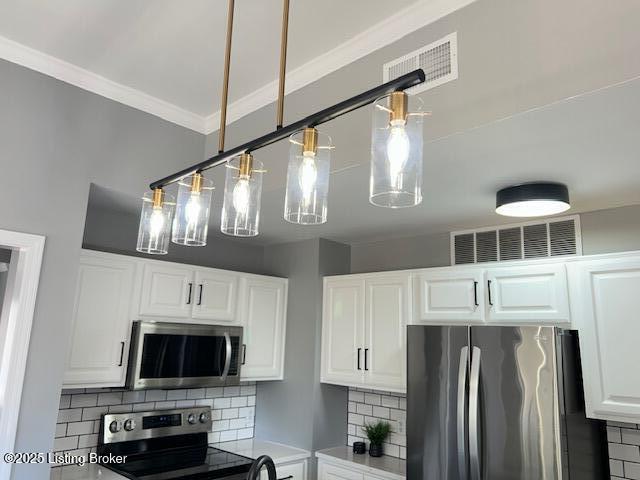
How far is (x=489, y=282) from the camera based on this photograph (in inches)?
111

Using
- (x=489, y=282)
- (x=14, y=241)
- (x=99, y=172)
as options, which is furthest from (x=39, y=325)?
(x=489, y=282)

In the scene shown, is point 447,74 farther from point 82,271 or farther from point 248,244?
point 248,244

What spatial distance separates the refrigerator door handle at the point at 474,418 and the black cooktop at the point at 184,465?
1.48m

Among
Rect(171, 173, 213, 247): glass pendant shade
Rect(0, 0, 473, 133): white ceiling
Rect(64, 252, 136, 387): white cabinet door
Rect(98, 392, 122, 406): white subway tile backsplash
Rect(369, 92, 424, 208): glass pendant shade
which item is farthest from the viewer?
Rect(98, 392, 122, 406): white subway tile backsplash

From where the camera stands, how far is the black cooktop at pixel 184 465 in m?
2.74

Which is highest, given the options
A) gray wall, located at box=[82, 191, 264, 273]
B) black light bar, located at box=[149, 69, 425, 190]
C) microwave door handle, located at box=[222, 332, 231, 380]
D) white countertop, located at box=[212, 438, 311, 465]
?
gray wall, located at box=[82, 191, 264, 273]

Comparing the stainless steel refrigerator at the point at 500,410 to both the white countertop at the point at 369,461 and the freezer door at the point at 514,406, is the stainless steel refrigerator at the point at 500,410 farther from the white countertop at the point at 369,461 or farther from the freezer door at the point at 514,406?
the white countertop at the point at 369,461

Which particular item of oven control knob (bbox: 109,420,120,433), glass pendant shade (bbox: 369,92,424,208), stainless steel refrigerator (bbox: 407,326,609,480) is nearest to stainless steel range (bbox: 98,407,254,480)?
oven control knob (bbox: 109,420,120,433)

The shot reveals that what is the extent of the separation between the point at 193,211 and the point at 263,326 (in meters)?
2.33

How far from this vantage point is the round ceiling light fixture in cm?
228

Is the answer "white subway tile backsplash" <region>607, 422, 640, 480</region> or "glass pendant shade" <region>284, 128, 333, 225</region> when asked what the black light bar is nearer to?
"glass pendant shade" <region>284, 128, 333, 225</region>

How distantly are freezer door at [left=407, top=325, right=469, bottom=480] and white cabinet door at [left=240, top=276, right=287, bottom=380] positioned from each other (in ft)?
4.56

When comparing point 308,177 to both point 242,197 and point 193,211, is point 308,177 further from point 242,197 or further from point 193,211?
point 193,211

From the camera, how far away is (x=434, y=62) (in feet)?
6.39
